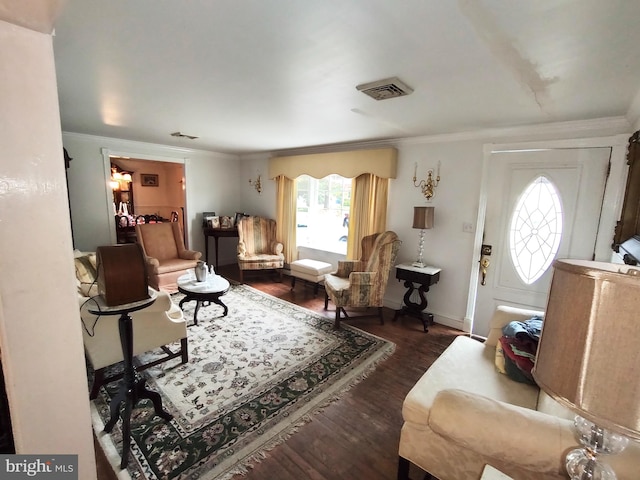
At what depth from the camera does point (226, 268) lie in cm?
567

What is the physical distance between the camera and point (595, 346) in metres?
0.57

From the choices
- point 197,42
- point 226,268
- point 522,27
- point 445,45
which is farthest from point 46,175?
point 226,268

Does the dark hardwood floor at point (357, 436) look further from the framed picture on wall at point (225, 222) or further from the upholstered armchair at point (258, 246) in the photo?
the framed picture on wall at point (225, 222)

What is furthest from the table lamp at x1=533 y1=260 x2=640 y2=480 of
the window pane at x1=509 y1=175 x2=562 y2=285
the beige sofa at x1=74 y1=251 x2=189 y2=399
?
the window pane at x1=509 y1=175 x2=562 y2=285

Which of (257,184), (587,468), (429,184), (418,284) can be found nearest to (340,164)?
(429,184)

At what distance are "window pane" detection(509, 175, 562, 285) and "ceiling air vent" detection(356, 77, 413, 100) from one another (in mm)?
1840

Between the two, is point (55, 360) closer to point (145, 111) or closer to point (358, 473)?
point (358, 473)

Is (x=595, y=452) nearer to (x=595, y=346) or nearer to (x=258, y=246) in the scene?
(x=595, y=346)

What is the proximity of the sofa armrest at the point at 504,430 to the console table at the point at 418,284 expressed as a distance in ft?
6.76

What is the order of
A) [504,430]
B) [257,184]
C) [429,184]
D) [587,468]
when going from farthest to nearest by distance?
[257,184], [429,184], [504,430], [587,468]

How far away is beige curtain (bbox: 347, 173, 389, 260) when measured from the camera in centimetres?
387

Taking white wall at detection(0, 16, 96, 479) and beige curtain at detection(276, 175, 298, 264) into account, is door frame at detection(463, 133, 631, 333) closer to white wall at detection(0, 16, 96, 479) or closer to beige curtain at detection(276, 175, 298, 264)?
beige curtain at detection(276, 175, 298, 264)

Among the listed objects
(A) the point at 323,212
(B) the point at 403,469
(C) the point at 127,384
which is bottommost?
(B) the point at 403,469

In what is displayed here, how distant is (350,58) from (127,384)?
227 cm
